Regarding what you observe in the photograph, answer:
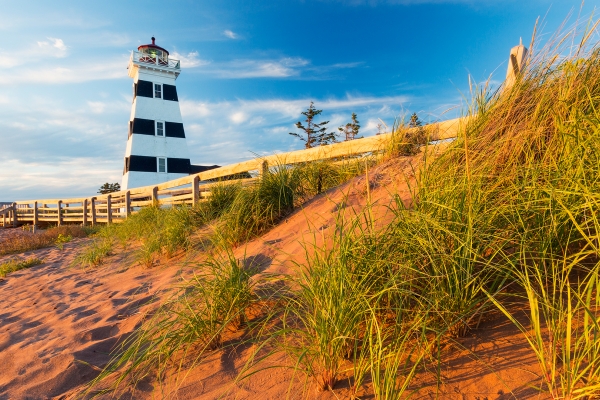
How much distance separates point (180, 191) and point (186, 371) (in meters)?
8.24

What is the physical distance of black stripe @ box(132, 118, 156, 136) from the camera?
22.7m

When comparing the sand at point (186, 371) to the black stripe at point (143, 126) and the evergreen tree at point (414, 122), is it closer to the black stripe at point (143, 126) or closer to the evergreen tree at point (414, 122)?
the evergreen tree at point (414, 122)

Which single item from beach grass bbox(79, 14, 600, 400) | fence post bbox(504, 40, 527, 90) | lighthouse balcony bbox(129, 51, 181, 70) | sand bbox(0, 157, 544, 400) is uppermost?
lighthouse balcony bbox(129, 51, 181, 70)

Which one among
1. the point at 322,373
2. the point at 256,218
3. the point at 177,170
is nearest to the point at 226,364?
the point at 322,373

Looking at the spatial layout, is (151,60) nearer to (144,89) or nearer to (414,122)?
(144,89)

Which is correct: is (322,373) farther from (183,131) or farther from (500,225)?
(183,131)

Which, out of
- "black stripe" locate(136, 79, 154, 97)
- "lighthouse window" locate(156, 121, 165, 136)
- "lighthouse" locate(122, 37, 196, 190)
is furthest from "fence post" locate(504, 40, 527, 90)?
"black stripe" locate(136, 79, 154, 97)

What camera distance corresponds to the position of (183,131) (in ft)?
81.0

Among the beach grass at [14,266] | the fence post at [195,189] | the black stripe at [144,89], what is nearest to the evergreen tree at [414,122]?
the fence post at [195,189]

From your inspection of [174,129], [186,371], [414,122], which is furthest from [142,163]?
[186,371]

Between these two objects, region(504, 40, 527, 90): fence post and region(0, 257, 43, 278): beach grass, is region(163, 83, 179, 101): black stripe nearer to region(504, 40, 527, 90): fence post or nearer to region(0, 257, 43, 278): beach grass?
region(0, 257, 43, 278): beach grass

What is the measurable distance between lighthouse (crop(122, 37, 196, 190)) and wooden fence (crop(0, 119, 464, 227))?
4.28 metres

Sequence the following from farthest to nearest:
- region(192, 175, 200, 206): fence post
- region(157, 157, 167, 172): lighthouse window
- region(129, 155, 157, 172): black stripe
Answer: region(157, 157, 167, 172): lighthouse window, region(129, 155, 157, 172): black stripe, region(192, 175, 200, 206): fence post

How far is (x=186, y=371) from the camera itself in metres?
1.90
